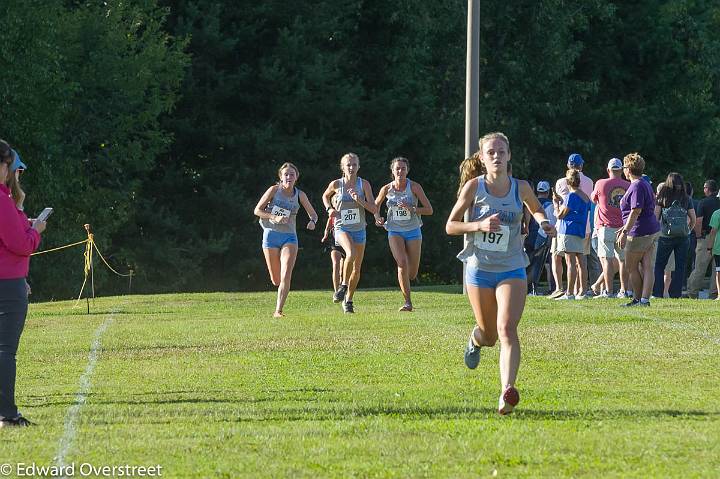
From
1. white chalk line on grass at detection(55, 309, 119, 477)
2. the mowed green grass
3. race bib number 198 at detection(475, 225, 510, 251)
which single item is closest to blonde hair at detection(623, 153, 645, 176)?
the mowed green grass

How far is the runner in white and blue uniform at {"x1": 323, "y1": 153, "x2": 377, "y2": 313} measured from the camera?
19.5 m

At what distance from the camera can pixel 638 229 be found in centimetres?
1878

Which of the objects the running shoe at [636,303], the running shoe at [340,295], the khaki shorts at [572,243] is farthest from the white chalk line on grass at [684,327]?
the running shoe at [340,295]

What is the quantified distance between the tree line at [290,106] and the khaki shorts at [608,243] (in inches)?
812

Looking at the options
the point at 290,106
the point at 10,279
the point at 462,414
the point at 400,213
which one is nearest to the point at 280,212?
the point at 400,213

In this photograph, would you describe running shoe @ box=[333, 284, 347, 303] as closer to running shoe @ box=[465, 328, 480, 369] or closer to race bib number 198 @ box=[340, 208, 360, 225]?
race bib number 198 @ box=[340, 208, 360, 225]

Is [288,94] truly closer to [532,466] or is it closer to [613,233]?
[613,233]

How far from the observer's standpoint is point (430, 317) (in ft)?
62.7

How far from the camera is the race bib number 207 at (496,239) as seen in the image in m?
10.0

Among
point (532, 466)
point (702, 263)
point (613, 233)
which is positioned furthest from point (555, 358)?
point (702, 263)

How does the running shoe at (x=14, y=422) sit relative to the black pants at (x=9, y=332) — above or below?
below

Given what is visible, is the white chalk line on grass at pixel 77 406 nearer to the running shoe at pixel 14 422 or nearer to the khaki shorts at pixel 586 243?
the running shoe at pixel 14 422

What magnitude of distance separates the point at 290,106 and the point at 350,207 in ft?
83.6

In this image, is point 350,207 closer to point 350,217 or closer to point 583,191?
point 350,217
